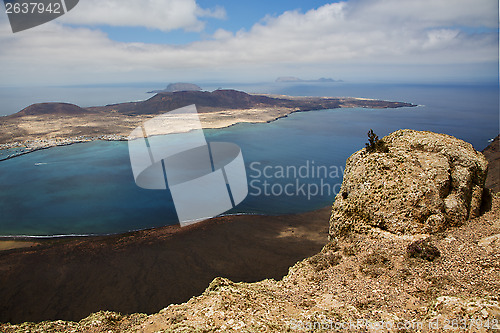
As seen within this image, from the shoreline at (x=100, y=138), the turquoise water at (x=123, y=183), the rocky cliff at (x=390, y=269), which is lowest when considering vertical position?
the turquoise water at (x=123, y=183)

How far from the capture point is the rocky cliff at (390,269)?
7699 mm

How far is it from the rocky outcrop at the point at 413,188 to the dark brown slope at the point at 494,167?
1552 centimetres

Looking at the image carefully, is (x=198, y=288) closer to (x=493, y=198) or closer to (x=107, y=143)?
(x=493, y=198)

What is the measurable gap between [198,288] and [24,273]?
12.3m

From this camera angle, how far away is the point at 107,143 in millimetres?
65438

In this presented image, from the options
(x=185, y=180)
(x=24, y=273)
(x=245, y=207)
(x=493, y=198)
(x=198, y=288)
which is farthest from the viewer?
(x=185, y=180)

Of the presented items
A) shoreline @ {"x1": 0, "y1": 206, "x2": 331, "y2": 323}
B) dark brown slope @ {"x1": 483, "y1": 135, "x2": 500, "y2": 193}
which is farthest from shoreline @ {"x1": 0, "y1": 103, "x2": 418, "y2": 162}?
dark brown slope @ {"x1": 483, "y1": 135, "x2": 500, "y2": 193}

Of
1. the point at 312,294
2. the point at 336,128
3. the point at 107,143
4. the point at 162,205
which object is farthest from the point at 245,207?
the point at 336,128

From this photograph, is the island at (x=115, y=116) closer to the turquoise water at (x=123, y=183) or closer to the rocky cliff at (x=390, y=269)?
the turquoise water at (x=123, y=183)

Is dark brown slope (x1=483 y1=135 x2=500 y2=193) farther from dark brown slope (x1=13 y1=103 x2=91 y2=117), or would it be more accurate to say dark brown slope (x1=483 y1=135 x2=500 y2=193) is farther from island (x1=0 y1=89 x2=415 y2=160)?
dark brown slope (x1=13 y1=103 x2=91 y2=117)

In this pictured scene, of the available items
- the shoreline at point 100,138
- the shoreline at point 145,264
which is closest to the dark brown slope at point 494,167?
the shoreline at point 145,264

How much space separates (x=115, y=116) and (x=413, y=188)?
4233 inches

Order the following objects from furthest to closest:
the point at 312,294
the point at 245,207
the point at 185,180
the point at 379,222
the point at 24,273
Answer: the point at 185,180, the point at 245,207, the point at 24,273, the point at 379,222, the point at 312,294

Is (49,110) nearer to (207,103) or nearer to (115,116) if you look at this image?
(115,116)
